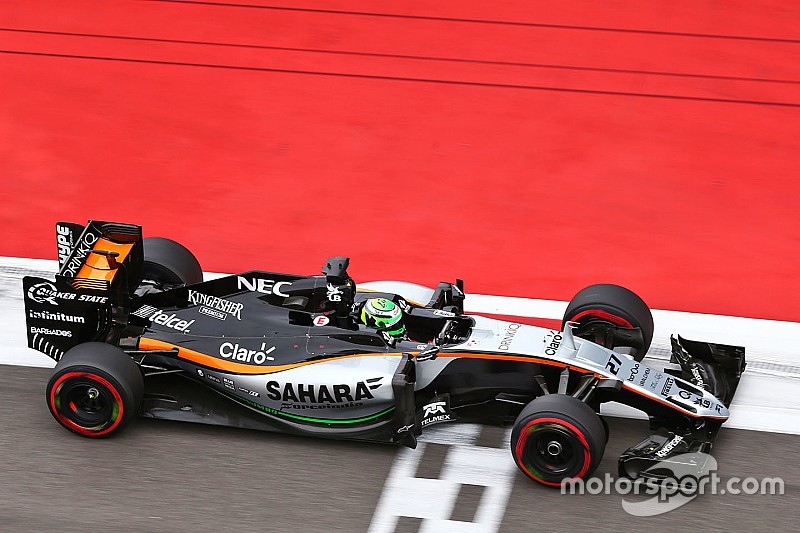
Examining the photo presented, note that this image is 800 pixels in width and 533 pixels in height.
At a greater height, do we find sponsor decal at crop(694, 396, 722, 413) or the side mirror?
sponsor decal at crop(694, 396, 722, 413)

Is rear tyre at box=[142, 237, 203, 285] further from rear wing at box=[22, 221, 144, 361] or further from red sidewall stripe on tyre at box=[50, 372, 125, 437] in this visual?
red sidewall stripe on tyre at box=[50, 372, 125, 437]

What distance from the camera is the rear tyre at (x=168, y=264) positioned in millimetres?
9750

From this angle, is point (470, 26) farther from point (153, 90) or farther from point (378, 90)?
point (153, 90)

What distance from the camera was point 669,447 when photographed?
809cm

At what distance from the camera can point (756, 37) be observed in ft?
48.8

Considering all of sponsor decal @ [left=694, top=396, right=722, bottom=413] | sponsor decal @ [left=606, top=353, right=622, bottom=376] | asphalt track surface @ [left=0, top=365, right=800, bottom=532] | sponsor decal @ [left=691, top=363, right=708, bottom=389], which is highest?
sponsor decal @ [left=691, top=363, right=708, bottom=389]

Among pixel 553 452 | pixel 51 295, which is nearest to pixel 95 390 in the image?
pixel 51 295

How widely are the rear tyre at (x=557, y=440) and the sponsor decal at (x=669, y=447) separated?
400mm

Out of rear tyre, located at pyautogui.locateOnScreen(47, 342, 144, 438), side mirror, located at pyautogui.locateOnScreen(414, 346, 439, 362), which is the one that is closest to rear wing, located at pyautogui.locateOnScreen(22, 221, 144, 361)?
rear tyre, located at pyautogui.locateOnScreen(47, 342, 144, 438)

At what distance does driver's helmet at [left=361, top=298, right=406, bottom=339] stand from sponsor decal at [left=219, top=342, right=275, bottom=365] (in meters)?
0.76

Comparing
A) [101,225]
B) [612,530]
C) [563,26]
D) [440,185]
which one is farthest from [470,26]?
[612,530]

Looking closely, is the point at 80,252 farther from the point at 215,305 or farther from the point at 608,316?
the point at 608,316

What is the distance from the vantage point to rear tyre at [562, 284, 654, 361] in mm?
9195

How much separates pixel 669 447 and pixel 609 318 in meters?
1.43
